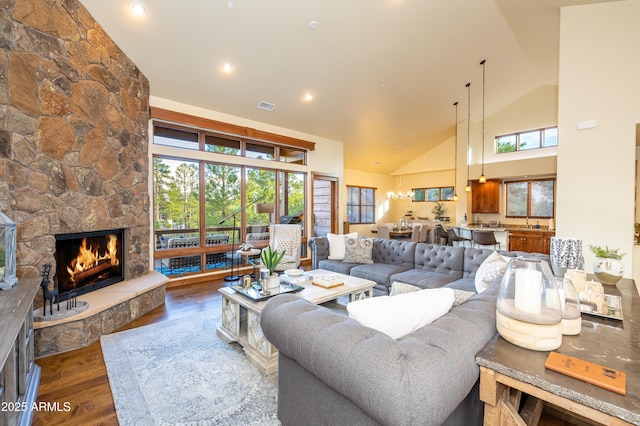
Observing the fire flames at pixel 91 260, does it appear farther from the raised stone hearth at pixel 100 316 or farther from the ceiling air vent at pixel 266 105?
the ceiling air vent at pixel 266 105

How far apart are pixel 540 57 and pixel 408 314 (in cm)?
668

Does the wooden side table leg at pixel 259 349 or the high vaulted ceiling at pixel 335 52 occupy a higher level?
the high vaulted ceiling at pixel 335 52

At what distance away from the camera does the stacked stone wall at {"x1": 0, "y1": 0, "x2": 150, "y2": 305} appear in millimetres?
2578

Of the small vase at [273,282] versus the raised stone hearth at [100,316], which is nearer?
the raised stone hearth at [100,316]

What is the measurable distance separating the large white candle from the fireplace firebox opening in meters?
3.75

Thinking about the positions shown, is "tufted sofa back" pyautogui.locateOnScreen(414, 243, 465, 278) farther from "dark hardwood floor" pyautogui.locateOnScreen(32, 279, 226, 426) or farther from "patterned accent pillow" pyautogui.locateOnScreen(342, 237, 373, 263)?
"dark hardwood floor" pyautogui.locateOnScreen(32, 279, 226, 426)

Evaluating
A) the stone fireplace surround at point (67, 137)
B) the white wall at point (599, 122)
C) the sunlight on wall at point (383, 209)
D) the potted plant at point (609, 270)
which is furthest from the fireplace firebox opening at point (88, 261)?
the sunlight on wall at point (383, 209)

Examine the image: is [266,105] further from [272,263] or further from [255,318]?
[255,318]

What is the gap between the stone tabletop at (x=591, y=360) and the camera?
0.79 m

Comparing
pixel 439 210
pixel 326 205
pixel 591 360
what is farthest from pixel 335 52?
pixel 439 210

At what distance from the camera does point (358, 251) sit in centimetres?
458

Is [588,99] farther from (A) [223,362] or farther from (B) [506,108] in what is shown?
(A) [223,362]

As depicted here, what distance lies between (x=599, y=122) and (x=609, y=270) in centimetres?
248

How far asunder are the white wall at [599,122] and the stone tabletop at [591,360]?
8.88 feet
